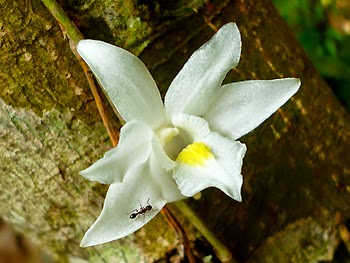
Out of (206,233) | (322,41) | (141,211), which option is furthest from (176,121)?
(322,41)

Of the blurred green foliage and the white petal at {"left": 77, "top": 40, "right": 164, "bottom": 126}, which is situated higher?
the white petal at {"left": 77, "top": 40, "right": 164, "bottom": 126}

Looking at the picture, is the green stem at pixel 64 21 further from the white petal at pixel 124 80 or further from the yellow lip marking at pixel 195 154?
the yellow lip marking at pixel 195 154

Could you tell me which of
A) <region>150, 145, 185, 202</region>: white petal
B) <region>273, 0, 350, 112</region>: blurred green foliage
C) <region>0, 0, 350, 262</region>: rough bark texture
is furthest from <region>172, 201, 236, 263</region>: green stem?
<region>273, 0, 350, 112</region>: blurred green foliage

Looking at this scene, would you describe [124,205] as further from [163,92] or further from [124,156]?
[163,92]

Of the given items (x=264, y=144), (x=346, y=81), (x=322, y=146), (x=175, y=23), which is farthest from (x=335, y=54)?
(x=175, y=23)

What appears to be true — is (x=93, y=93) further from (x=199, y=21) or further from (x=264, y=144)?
(x=264, y=144)

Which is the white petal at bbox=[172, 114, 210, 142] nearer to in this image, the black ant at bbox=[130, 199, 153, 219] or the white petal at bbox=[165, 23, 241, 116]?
the white petal at bbox=[165, 23, 241, 116]
